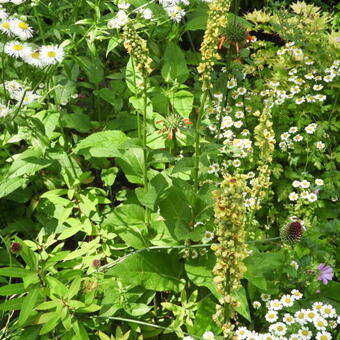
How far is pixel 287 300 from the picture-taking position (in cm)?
195

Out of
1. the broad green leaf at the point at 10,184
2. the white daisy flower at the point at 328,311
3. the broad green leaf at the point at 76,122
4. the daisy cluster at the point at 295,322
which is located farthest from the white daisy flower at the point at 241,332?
the broad green leaf at the point at 76,122

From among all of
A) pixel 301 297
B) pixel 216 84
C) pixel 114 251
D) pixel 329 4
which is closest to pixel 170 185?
pixel 114 251

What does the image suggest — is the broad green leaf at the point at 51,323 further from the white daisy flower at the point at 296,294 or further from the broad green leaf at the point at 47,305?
the white daisy flower at the point at 296,294

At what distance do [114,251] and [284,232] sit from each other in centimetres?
83

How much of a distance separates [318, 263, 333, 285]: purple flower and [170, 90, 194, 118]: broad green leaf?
3.31 ft

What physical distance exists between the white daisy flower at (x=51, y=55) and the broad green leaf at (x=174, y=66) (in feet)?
1.92

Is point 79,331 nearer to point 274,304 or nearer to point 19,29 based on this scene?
point 274,304

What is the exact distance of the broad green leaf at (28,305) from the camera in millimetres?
1597

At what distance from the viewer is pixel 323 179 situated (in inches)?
108

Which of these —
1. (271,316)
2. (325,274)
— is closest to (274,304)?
(271,316)

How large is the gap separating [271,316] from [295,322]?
0.32ft

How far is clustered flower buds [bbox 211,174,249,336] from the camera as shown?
1.12 meters

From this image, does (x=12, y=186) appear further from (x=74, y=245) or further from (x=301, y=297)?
(x=301, y=297)

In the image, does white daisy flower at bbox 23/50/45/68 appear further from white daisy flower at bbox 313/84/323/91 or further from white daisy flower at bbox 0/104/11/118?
white daisy flower at bbox 313/84/323/91
